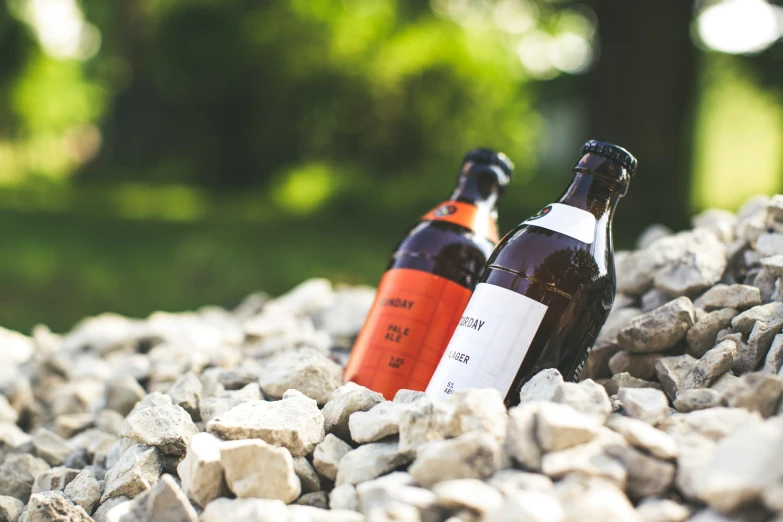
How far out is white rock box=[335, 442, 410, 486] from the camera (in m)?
1.69

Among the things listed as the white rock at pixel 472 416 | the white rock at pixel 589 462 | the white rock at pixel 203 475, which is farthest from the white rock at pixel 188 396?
the white rock at pixel 589 462

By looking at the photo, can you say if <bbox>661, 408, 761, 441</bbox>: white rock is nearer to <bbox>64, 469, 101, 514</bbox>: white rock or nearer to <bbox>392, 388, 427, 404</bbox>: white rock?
<bbox>392, 388, 427, 404</bbox>: white rock

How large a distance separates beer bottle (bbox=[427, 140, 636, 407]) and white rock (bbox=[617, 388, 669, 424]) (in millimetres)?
249

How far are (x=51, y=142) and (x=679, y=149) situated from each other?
2736cm

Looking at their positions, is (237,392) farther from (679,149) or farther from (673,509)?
(679,149)

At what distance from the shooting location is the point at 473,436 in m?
1.55

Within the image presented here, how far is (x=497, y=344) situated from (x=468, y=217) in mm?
636

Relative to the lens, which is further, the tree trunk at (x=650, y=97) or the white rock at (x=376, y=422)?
the tree trunk at (x=650, y=97)

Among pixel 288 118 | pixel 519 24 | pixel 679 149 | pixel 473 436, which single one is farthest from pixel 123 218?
pixel 473 436

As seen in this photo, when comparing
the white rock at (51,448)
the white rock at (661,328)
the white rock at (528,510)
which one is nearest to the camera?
the white rock at (528,510)

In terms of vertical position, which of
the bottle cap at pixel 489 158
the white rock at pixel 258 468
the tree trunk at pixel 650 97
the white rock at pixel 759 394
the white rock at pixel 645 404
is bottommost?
the white rock at pixel 258 468

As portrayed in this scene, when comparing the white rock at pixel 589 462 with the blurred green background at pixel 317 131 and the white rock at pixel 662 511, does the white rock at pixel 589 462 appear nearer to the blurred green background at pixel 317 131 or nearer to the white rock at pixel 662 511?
the white rock at pixel 662 511

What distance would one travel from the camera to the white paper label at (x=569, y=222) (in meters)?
2.07

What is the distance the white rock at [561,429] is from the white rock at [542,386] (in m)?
0.18
